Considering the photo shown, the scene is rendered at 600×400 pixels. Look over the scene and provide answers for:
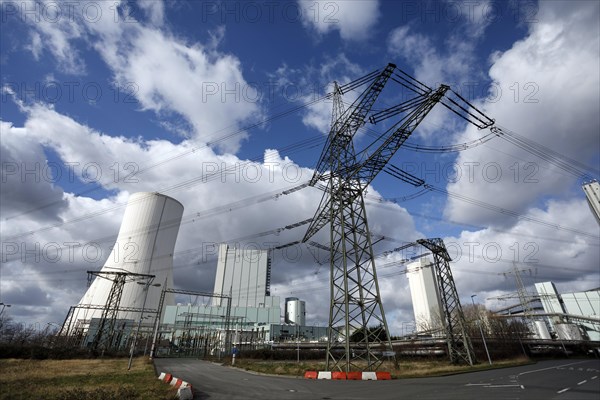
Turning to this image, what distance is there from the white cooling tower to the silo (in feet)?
228

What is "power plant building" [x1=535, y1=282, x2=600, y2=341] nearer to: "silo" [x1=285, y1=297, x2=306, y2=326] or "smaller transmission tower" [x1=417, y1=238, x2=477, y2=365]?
"smaller transmission tower" [x1=417, y1=238, x2=477, y2=365]

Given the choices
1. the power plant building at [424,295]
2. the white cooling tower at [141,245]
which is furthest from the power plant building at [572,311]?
the white cooling tower at [141,245]

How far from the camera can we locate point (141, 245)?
156 feet

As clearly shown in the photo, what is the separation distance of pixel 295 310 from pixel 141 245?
261 ft

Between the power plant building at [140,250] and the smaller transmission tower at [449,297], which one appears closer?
the smaller transmission tower at [449,297]

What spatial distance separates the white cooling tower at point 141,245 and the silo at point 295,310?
228 ft

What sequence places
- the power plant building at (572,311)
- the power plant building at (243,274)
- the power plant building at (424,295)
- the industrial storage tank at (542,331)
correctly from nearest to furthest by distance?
the power plant building at (572,311) → the industrial storage tank at (542,331) → the power plant building at (243,274) → the power plant building at (424,295)

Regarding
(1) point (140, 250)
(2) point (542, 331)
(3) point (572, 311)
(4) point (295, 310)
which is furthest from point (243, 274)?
(3) point (572, 311)

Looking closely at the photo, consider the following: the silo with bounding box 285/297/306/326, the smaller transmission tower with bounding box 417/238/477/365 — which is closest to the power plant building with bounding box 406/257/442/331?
the silo with bounding box 285/297/306/326

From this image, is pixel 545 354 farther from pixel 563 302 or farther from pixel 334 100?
pixel 334 100

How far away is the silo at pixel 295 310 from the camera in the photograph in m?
112

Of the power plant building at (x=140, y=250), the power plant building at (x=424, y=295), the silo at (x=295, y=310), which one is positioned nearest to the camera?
the power plant building at (x=140, y=250)

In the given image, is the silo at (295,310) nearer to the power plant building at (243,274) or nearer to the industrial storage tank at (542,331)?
the power plant building at (243,274)

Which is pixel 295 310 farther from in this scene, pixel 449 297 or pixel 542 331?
pixel 449 297
